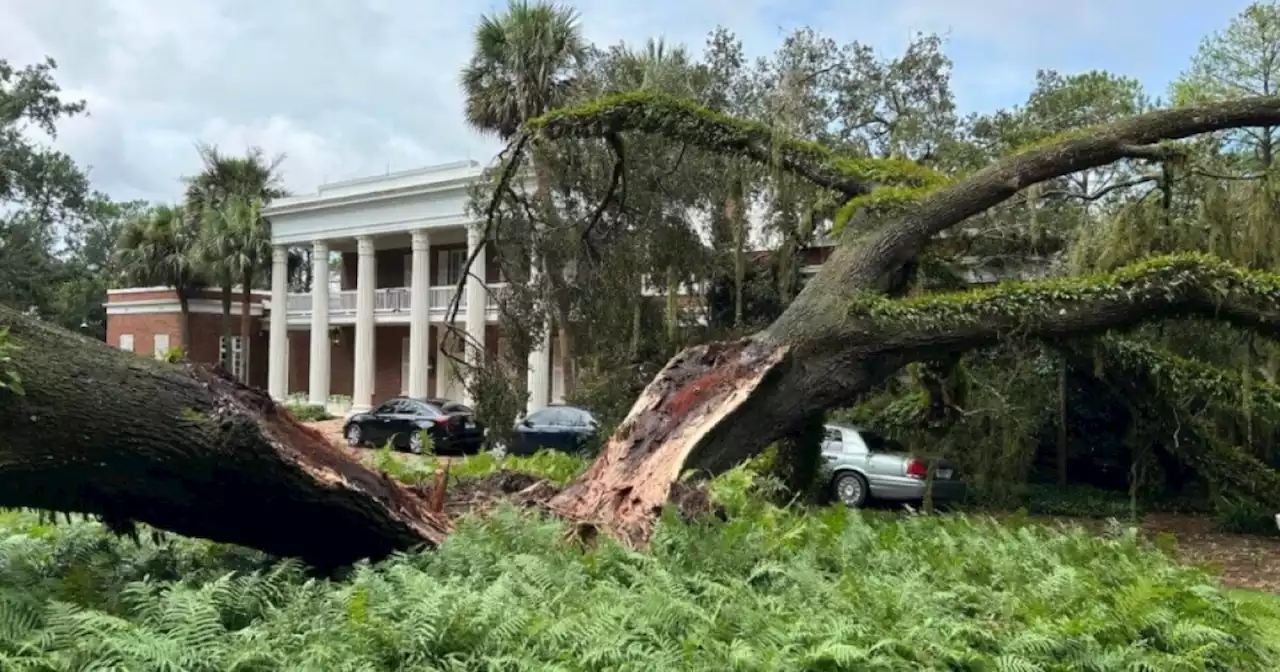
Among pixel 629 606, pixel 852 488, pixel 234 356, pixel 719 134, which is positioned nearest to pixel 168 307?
pixel 234 356

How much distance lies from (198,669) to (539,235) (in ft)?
37.4

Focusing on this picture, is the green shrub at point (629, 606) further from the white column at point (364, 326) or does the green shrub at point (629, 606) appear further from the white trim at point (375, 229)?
the white column at point (364, 326)

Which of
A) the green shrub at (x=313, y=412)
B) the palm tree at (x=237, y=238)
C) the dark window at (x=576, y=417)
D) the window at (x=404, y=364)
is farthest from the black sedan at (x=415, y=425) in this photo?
the palm tree at (x=237, y=238)

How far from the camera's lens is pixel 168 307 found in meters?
36.0

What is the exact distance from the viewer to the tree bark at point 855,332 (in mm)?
8125

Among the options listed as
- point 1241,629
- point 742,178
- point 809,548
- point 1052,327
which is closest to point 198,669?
point 809,548

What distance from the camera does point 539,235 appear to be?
49.4ft

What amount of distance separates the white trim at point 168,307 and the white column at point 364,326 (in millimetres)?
8417

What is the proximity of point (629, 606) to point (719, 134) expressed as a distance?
6.72m

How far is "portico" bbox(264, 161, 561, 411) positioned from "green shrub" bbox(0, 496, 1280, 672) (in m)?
17.1

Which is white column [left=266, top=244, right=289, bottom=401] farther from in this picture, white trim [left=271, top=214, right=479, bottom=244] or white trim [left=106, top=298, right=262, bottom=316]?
white trim [left=106, top=298, right=262, bottom=316]

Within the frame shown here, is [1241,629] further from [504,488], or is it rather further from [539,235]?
[539,235]

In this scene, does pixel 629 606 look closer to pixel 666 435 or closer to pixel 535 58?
pixel 666 435

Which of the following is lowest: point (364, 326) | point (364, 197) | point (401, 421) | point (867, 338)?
point (401, 421)
